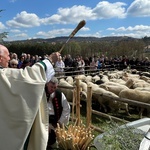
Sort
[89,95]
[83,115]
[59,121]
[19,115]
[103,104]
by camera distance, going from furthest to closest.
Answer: [103,104], [83,115], [89,95], [59,121], [19,115]

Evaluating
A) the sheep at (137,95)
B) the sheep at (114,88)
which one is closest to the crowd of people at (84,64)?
the sheep at (114,88)

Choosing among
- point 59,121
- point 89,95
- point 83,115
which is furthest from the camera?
point 83,115

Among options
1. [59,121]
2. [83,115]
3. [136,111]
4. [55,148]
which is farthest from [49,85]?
[136,111]

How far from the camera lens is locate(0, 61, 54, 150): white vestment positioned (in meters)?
2.07

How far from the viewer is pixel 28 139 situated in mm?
2314

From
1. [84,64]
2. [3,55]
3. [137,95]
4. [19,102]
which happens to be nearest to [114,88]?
[137,95]

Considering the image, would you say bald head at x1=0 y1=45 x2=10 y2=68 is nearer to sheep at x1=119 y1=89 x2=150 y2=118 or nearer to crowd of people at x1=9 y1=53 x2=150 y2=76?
sheep at x1=119 y1=89 x2=150 y2=118

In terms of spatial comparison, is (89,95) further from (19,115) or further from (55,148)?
(19,115)

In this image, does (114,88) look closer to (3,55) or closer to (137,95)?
(137,95)

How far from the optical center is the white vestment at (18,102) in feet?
6.79

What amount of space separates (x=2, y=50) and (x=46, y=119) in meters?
0.72

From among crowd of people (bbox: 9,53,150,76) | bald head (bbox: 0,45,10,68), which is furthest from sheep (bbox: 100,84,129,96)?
bald head (bbox: 0,45,10,68)

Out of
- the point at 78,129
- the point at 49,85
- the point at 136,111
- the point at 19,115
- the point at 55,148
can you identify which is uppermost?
the point at 19,115

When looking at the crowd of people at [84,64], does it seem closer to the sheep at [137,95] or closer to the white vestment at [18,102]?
the sheep at [137,95]
